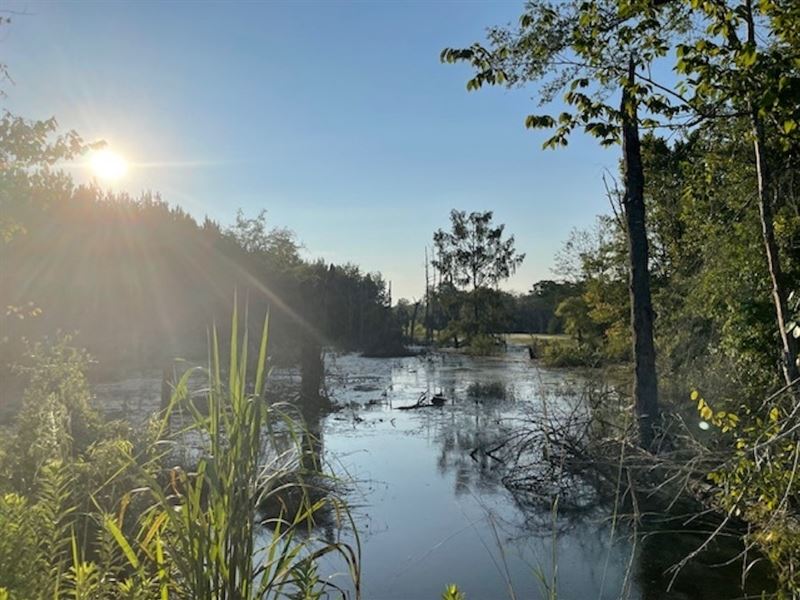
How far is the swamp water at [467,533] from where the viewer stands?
514 cm

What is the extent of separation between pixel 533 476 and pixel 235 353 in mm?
7571

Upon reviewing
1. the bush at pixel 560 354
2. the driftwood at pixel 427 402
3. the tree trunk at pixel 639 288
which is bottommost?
the driftwood at pixel 427 402

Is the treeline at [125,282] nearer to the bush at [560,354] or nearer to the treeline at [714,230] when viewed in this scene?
the treeline at [714,230]

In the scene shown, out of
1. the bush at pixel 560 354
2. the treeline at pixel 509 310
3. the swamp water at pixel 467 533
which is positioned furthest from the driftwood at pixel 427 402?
the treeline at pixel 509 310

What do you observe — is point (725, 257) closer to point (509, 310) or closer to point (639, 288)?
point (639, 288)

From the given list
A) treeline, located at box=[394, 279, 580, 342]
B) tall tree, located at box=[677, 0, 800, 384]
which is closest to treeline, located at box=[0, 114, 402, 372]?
tall tree, located at box=[677, 0, 800, 384]

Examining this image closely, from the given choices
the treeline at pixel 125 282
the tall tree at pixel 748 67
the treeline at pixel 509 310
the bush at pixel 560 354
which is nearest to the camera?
the tall tree at pixel 748 67

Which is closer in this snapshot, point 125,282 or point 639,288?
point 639,288

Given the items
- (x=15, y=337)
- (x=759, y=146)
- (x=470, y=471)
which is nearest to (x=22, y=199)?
(x=15, y=337)

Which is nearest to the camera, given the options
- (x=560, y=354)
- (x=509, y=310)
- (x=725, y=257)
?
(x=725, y=257)

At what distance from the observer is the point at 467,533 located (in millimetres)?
6676

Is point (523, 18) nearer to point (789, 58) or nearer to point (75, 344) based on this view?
point (789, 58)

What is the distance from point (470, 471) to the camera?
29.8 ft

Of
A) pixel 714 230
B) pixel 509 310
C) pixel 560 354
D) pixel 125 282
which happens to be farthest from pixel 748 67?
pixel 509 310
